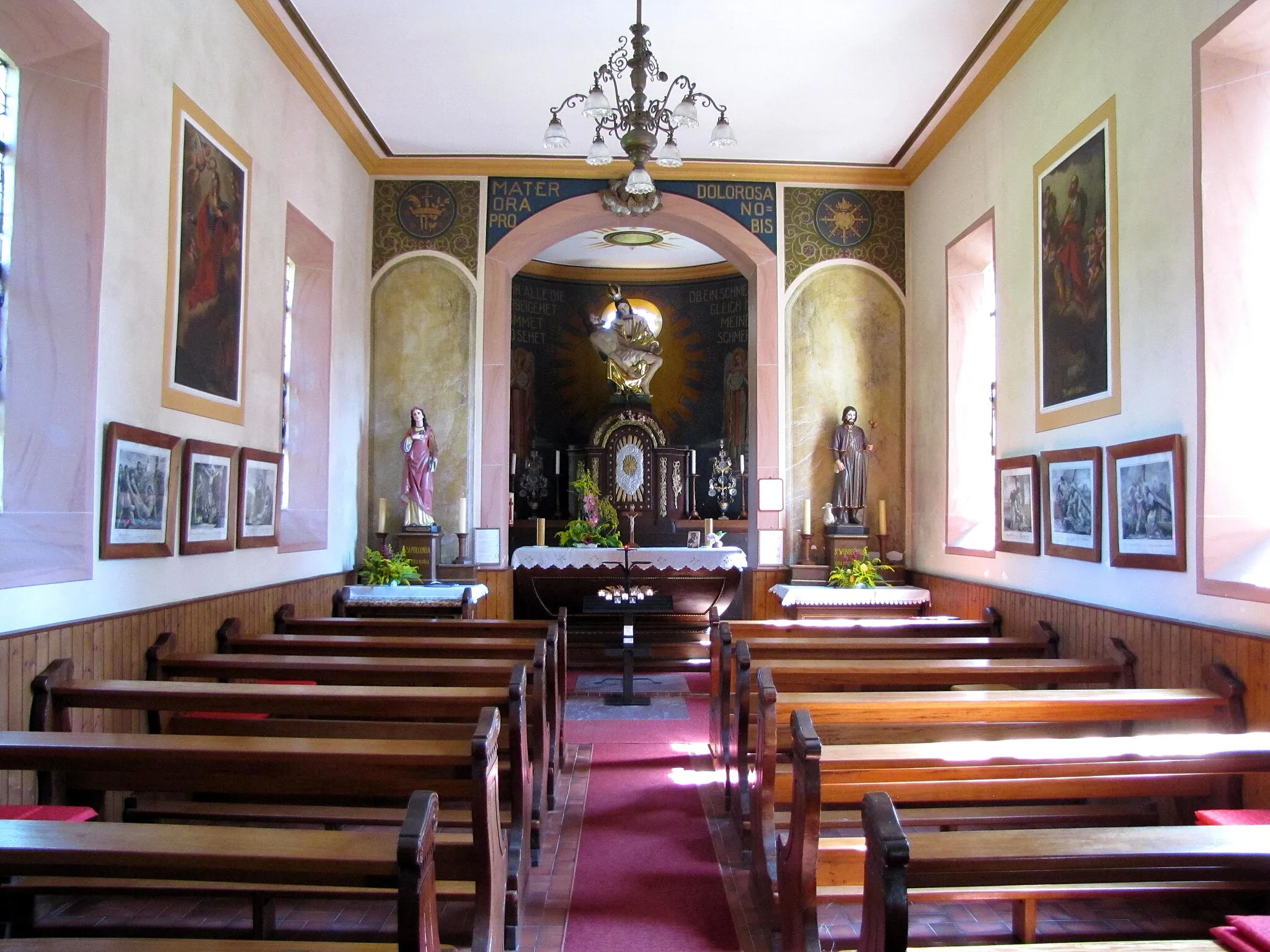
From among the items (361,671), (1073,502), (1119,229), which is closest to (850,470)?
(1073,502)

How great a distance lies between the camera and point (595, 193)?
973 centimetres

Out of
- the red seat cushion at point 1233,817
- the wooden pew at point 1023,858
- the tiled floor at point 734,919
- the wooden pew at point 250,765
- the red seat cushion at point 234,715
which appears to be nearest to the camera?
the wooden pew at point 1023,858

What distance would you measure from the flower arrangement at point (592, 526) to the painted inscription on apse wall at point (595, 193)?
3398 millimetres

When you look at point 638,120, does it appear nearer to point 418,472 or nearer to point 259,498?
point 259,498

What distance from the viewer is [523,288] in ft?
48.3

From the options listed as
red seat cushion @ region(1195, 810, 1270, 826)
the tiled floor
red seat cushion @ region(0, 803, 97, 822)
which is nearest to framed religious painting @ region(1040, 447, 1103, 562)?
red seat cushion @ region(1195, 810, 1270, 826)

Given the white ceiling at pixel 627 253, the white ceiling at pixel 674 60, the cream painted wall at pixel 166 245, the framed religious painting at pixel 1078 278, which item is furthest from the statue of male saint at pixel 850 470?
the white ceiling at pixel 627 253

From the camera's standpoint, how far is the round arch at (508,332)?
31.6ft

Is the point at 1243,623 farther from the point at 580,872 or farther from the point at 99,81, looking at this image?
the point at 99,81

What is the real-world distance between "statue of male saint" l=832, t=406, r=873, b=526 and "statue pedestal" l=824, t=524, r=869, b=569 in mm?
121

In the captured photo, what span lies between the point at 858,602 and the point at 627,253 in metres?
7.88

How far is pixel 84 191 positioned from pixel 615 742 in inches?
190

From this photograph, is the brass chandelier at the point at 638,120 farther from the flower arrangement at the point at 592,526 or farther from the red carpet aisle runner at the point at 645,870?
the flower arrangement at the point at 592,526

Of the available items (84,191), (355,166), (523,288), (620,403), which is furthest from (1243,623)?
(523,288)
